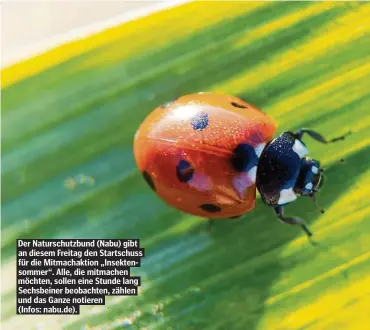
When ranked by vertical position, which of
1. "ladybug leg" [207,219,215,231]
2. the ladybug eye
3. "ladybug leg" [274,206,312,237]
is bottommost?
"ladybug leg" [207,219,215,231]

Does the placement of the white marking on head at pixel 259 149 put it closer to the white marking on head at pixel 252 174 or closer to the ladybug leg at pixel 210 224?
the white marking on head at pixel 252 174

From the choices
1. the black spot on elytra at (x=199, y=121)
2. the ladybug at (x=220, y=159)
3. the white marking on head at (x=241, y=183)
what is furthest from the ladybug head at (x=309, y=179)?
the black spot on elytra at (x=199, y=121)

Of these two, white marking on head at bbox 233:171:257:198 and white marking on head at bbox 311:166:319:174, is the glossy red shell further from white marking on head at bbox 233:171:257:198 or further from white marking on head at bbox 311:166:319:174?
white marking on head at bbox 311:166:319:174

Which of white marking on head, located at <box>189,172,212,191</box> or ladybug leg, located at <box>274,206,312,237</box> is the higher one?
white marking on head, located at <box>189,172,212,191</box>

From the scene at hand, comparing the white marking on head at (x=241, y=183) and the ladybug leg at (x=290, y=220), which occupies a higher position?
the white marking on head at (x=241, y=183)

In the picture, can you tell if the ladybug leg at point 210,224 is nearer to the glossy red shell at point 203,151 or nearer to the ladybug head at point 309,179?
the glossy red shell at point 203,151

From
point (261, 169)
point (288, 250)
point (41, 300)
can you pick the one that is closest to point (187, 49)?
point (261, 169)

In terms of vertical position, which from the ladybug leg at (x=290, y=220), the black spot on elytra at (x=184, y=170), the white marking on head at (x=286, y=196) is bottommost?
the ladybug leg at (x=290, y=220)

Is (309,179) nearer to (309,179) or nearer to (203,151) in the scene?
(309,179)

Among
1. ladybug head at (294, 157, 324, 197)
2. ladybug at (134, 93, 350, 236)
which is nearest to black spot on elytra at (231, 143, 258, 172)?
ladybug at (134, 93, 350, 236)
